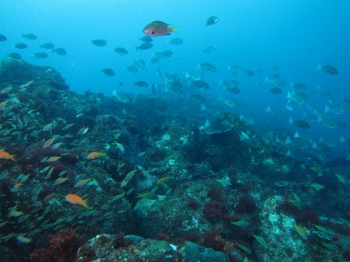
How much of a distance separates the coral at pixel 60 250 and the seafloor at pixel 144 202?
0.6 inches

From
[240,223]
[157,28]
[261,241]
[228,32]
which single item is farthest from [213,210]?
[228,32]

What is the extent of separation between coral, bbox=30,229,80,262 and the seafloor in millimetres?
16

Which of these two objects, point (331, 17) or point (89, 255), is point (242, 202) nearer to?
point (89, 255)

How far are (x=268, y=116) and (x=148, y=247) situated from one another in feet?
131

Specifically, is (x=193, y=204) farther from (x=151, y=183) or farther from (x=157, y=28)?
(x=157, y=28)

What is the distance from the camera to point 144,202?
23.0 feet

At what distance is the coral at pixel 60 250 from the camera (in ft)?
13.9

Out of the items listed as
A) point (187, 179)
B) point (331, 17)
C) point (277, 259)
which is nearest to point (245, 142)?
point (187, 179)

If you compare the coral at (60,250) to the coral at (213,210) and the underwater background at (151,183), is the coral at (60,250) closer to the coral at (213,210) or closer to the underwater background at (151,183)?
the underwater background at (151,183)

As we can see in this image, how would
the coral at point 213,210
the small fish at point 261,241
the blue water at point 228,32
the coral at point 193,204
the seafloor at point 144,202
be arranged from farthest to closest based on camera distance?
1. the blue water at point 228,32
2. the coral at point 193,204
3. the coral at point 213,210
4. the small fish at point 261,241
5. the seafloor at point 144,202

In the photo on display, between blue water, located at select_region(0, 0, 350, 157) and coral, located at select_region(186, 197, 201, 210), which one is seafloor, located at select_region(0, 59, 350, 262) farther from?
blue water, located at select_region(0, 0, 350, 157)

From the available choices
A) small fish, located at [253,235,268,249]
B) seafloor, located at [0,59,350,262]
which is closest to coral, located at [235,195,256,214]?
seafloor, located at [0,59,350,262]

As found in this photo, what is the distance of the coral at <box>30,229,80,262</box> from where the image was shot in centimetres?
425

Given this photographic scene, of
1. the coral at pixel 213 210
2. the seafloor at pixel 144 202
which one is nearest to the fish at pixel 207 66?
the seafloor at pixel 144 202
